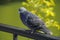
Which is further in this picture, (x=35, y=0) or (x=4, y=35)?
(x=4, y=35)

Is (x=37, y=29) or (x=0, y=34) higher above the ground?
(x=0, y=34)

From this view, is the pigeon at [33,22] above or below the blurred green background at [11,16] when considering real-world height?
below

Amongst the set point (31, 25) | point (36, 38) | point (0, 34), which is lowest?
point (36, 38)

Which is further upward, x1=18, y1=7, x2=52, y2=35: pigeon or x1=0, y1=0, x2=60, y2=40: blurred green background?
x1=0, y1=0, x2=60, y2=40: blurred green background

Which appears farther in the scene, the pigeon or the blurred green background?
the blurred green background

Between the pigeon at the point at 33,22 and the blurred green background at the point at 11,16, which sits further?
the blurred green background at the point at 11,16

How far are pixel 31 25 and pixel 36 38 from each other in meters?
0.44

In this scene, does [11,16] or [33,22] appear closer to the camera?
[33,22]

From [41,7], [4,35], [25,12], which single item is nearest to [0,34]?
[4,35]

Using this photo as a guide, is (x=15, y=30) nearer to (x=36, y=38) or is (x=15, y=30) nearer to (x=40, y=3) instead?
(x=36, y=38)

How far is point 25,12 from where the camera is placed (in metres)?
1.98

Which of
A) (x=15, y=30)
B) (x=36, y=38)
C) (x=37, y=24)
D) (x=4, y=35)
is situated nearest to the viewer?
(x=36, y=38)

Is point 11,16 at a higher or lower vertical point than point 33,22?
higher

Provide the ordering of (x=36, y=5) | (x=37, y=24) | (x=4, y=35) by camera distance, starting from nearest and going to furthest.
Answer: (x=37, y=24), (x=36, y=5), (x=4, y=35)
